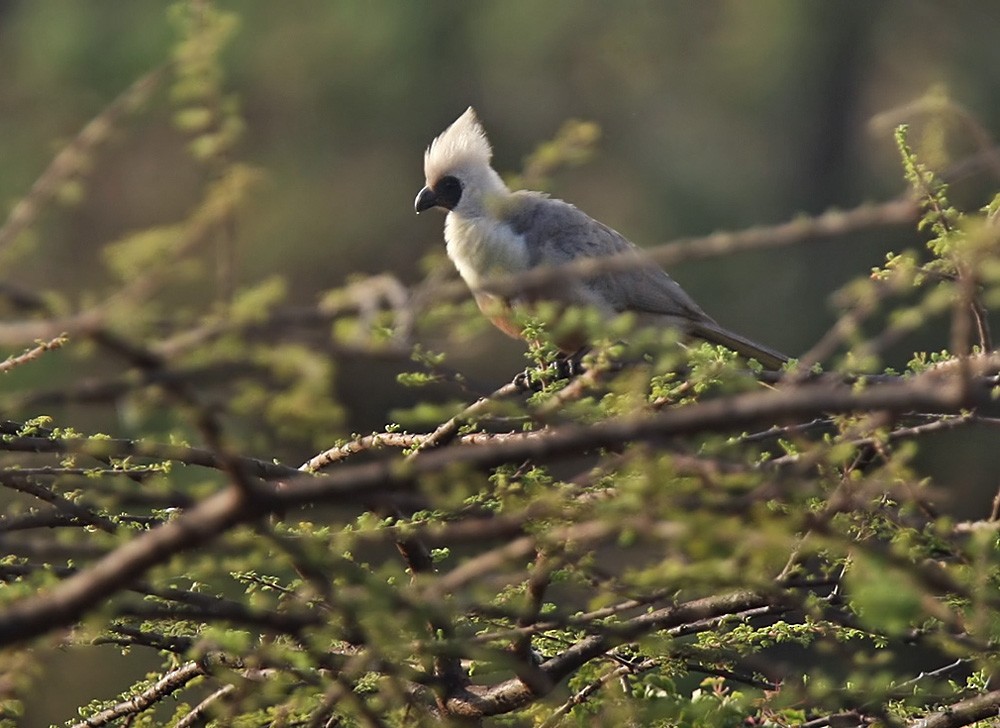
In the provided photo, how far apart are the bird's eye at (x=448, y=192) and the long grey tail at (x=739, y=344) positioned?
1.07 m

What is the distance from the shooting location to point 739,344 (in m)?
4.99

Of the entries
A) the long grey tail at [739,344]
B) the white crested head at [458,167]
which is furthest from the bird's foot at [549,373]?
the white crested head at [458,167]

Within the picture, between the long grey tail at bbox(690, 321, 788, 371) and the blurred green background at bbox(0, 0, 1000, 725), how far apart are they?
10.9m

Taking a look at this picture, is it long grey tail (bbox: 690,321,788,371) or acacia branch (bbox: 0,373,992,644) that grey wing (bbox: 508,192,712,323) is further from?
acacia branch (bbox: 0,373,992,644)

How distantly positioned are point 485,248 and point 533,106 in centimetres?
1279

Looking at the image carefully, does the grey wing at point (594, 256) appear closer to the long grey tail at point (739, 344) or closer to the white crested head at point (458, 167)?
the long grey tail at point (739, 344)

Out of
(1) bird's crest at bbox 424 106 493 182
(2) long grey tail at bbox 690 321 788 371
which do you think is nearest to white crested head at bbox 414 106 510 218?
(1) bird's crest at bbox 424 106 493 182

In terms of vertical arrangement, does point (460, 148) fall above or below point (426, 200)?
above

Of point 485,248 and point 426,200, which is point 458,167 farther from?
point 485,248

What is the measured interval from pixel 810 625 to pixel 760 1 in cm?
1647

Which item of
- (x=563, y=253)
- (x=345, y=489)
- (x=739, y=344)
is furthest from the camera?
(x=563, y=253)

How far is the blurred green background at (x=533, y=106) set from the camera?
16.8 m

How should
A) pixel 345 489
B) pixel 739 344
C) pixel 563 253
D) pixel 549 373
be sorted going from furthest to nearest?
pixel 563 253 → pixel 739 344 → pixel 549 373 → pixel 345 489

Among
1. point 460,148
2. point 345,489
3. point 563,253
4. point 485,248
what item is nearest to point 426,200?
point 460,148
